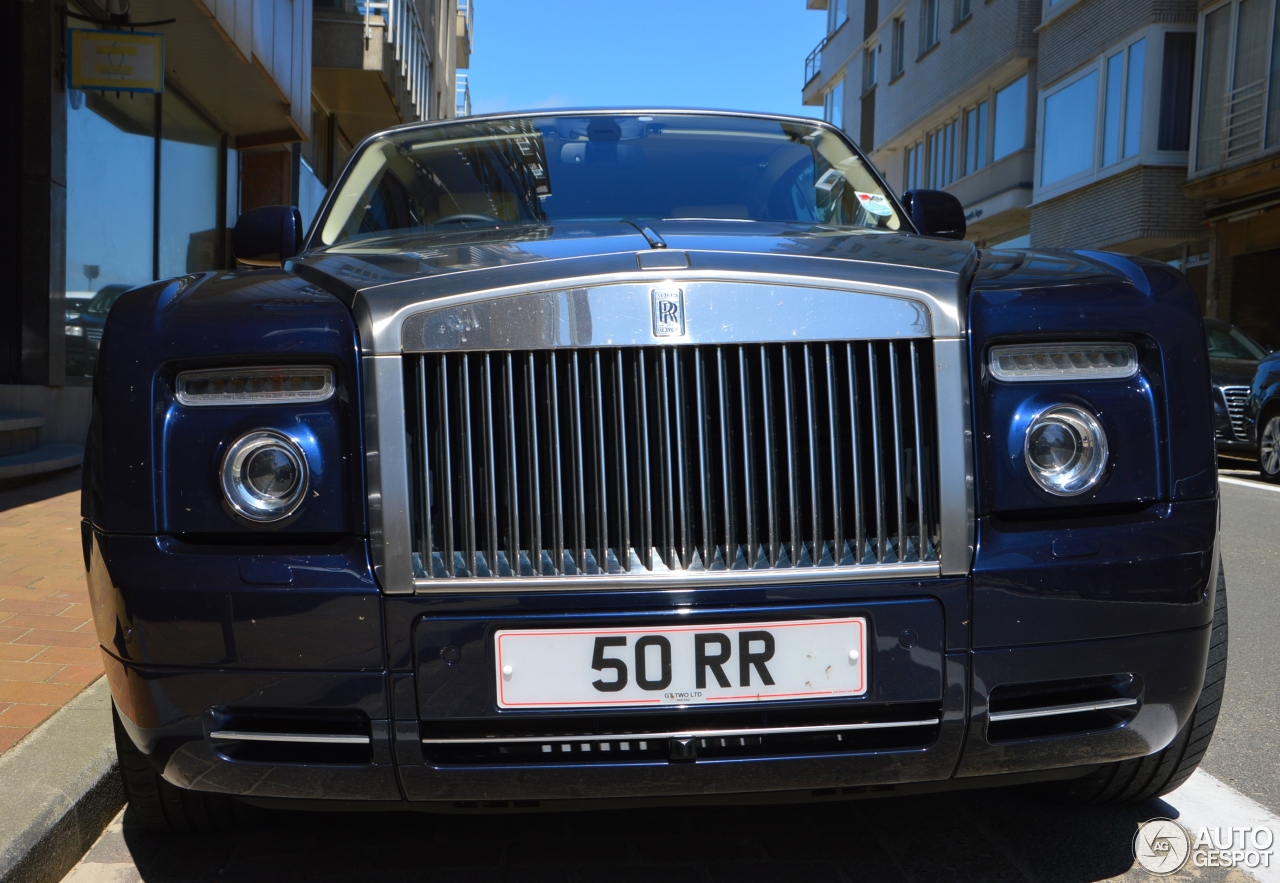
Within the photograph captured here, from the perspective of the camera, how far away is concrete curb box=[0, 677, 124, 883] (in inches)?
95.2

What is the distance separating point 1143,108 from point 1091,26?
111 inches

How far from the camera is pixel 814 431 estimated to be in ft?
6.80

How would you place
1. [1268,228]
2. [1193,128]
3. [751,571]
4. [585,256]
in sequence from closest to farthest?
[751,571]
[585,256]
[1268,228]
[1193,128]

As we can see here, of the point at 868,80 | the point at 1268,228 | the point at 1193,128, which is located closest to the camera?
the point at 1268,228

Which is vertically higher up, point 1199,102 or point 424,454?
point 1199,102

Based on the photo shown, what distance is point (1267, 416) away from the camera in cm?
1148

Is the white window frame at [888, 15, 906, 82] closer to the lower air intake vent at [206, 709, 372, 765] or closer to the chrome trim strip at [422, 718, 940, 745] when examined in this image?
the chrome trim strip at [422, 718, 940, 745]

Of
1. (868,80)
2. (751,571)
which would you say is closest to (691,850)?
(751,571)

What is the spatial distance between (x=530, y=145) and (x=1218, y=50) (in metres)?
20.0

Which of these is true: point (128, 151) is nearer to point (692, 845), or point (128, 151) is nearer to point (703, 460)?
point (692, 845)

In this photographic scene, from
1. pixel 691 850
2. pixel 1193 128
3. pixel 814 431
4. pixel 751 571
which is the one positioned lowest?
pixel 691 850

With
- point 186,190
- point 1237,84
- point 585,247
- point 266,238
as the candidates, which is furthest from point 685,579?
point 1237,84

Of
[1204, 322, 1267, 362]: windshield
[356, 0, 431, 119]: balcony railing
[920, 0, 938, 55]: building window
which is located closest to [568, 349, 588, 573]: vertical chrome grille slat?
[1204, 322, 1267, 362]: windshield

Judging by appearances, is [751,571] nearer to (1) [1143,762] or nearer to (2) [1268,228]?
(1) [1143,762]
